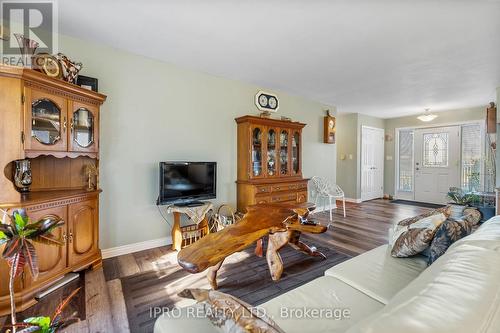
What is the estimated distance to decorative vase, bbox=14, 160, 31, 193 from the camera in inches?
71.7

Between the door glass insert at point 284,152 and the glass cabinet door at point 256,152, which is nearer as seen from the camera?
the glass cabinet door at point 256,152

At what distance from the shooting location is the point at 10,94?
5.70 ft

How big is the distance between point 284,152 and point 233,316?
3573 millimetres

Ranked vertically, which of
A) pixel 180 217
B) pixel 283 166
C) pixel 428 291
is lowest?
pixel 180 217

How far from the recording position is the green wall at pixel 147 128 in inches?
105

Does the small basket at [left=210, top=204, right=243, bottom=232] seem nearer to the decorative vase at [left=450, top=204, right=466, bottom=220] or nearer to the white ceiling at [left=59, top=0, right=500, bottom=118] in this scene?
the white ceiling at [left=59, top=0, right=500, bottom=118]

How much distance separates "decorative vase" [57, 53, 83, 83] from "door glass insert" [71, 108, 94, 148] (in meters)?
0.29

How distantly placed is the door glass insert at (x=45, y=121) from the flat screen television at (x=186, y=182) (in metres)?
1.03

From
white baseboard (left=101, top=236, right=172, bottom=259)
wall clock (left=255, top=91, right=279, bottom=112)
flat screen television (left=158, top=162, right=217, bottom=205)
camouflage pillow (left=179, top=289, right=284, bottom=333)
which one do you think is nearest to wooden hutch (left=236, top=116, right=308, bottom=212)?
wall clock (left=255, top=91, right=279, bottom=112)

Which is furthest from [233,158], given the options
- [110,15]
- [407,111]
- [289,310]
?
[407,111]

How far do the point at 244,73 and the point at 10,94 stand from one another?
2.54 metres

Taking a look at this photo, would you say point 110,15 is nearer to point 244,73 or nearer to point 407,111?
point 244,73

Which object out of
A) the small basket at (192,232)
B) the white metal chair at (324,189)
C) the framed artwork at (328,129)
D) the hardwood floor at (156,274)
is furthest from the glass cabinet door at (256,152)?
the framed artwork at (328,129)

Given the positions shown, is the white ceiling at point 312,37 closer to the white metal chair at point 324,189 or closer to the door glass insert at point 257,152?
the door glass insert at point 257,152
